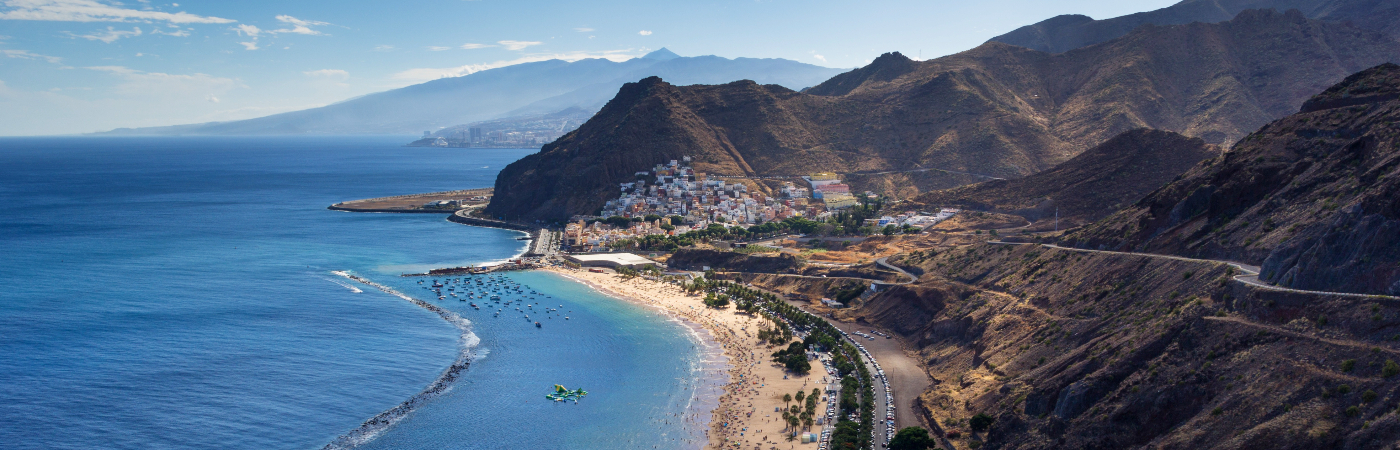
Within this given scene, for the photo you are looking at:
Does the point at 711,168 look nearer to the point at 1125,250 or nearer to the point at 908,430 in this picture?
the point at 1125,250

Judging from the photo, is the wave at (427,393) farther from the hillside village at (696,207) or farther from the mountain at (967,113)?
the mountain at (967,113)

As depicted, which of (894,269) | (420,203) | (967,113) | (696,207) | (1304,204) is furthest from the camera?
(420,203)

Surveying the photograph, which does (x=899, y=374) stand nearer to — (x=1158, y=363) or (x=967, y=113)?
(x=1158, y=363)

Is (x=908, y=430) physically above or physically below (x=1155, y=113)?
below

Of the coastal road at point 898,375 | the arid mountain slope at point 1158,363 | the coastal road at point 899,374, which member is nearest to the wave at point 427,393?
the coastal road at point 898,375

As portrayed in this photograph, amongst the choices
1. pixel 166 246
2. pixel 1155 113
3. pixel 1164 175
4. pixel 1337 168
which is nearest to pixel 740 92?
pixel 1155 113

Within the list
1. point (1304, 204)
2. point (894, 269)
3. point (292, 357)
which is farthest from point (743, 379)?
point (1304, 204)
